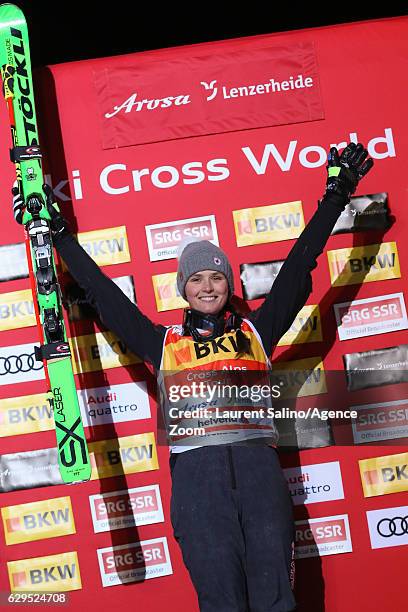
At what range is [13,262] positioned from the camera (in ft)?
10.6

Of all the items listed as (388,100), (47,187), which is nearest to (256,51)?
(388,100)

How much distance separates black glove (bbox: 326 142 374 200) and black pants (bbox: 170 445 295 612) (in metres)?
0.96

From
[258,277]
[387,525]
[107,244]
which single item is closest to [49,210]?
[107,244]

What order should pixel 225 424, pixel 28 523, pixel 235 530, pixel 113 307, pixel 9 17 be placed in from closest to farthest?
pixel 235 530 < pixel 225 424 < pixel 113 307 < pixel 9 17 < pixel 28 523

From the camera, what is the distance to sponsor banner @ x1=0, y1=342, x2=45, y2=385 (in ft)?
10.6

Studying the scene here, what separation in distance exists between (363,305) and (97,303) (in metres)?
1.11

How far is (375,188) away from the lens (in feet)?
11.0

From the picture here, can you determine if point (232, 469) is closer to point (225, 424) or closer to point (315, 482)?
point (225, 424)

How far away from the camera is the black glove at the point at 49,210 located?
2889 millimetres

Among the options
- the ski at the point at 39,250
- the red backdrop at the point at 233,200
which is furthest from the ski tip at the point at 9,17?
the red backdrop at the point at 233,200

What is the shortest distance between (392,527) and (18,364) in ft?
5.22

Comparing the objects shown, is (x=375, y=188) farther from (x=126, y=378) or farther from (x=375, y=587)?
(x=375, y=587)

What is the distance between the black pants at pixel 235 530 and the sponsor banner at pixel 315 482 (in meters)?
0.62

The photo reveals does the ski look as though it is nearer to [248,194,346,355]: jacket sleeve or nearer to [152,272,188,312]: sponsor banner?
[152,272,188,312]: sponsor banner
